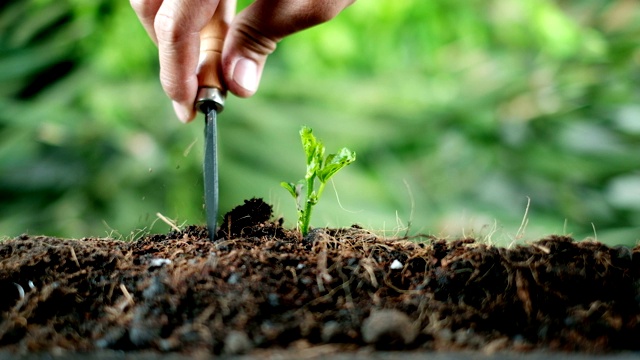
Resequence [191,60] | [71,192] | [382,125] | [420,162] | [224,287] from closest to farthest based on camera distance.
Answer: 1. [224,287]
2. [191,60]
3. [71,192]
4. [382,125]
5. [420,162]

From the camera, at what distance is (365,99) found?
2598 mm

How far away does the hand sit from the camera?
27.9 inches

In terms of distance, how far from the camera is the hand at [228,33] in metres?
0.71

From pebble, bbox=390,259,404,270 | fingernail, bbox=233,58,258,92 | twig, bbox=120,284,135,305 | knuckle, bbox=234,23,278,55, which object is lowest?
twig, bbox=120,284,135,305

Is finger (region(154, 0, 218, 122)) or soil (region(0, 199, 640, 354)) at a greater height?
finger (region(154, 0, 218, 122))

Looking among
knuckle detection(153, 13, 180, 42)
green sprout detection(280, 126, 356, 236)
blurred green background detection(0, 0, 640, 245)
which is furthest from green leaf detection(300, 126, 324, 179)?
blurred green background detection(0, 0, 640, 245)

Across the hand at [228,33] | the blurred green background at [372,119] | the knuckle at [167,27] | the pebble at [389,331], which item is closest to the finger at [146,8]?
the hand at [228,33]

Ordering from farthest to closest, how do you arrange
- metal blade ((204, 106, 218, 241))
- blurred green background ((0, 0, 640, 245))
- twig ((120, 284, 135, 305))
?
blurred green background ((0, 0, 640, 245)), metal blade ((204, 106, 218, 241)), twig ((120, 284, 135, 305))

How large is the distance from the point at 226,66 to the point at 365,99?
1806 mm

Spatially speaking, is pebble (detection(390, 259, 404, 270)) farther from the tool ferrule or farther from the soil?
the tool ferrule

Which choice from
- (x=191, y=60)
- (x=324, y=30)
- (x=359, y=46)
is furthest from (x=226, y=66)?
(x=359, y=46)

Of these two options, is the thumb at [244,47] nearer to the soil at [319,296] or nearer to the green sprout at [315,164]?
the green sprout at [315,164]

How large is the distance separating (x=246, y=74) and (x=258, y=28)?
0.07m

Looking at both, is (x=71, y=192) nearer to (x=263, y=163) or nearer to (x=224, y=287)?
(x=263, y=163)
